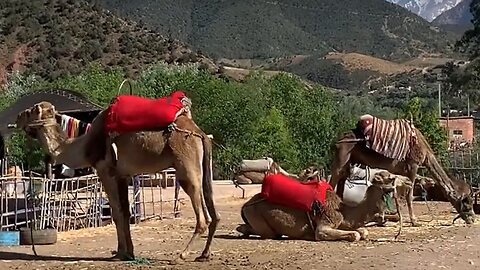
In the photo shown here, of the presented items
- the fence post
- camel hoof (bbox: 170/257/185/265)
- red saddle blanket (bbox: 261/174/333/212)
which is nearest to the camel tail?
camel hoof (bbox: 170/257/185/265)

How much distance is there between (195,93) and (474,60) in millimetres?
22040

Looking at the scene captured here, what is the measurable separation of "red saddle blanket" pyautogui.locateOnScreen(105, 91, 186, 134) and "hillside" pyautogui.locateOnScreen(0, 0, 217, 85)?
56.7 m

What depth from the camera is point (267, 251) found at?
546 inches

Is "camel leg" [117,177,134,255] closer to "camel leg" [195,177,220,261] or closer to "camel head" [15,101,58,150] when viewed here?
"camel leg" [195,177,220,261]

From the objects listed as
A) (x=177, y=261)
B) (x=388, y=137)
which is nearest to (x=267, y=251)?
(x=177, y=261)

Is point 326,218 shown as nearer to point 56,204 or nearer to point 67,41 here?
point 56,204

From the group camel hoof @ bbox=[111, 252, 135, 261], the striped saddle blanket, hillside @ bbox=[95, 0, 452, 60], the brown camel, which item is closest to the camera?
camel hoof @ bbox=[111, 252, 135, 261]

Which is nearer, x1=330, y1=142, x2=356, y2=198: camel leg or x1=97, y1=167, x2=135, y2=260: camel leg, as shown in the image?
x1=97, y1=167, x2=135, y2=260: camel leg

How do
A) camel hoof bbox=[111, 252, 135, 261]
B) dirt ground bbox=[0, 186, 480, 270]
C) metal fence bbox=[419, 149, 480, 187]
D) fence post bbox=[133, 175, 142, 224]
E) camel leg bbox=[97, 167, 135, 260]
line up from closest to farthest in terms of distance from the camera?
dirt ground bbox=[0, 186, 480, 270] → camel hoof bbox=[111, 252, 135, 261] → camel leg bbox=[97, 167, 135, 260] → fence post bbox=[133, 175, 142, 224] → metal fence bbox=[419, 149, 480, 187]

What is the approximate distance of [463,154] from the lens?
34.1 meters

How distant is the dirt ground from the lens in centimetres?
1206

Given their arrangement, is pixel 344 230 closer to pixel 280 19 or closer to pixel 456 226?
pixel 456 226

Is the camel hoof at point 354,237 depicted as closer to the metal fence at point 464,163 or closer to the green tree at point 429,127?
the metal fence at point 464,163

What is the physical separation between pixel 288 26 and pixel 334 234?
124186 millimetres
